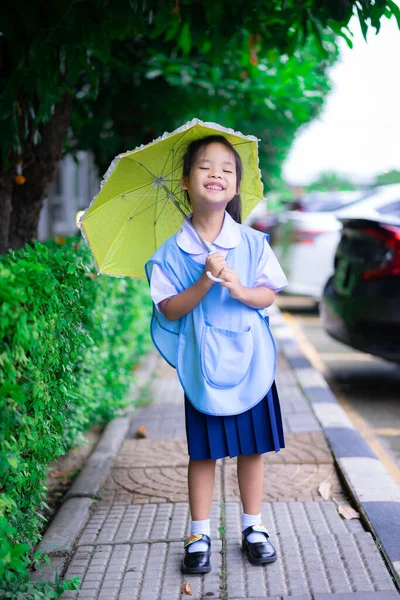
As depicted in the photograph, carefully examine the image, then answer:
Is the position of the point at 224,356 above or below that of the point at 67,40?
below

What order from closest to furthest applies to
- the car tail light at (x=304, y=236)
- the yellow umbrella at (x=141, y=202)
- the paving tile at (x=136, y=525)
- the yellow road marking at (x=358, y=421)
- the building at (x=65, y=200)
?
the yellow umbrella at (x=141, y=202)
the paving tile at (x=136, y=525)
the yellow road marking at (x=358, y=421)
the car tail light at (x=304, y=236)
the building at (x=65, y=200)

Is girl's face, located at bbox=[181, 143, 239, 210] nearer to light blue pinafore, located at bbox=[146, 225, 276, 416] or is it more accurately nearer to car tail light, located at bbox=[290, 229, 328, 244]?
light blue pinafore, located at bbox=[146, 225, 276, 416]

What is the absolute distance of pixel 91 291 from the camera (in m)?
4.37

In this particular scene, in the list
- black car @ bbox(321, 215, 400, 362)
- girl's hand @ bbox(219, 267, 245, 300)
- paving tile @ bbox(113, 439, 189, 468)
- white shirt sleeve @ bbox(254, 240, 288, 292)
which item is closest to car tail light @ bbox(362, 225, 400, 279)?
black car @ bbox(321, 215, 400, 362)

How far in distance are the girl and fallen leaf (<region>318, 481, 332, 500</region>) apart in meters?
0.84

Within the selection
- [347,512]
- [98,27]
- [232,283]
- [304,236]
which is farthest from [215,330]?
[304,236]

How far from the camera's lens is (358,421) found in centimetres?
595

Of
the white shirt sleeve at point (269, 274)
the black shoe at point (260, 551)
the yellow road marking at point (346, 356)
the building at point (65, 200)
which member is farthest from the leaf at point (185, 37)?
the building at point (65, 200)

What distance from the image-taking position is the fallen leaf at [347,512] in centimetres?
372

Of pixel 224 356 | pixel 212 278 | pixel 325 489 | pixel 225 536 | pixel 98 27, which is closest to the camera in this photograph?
pixel 212 278

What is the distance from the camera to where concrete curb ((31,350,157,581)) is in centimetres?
334

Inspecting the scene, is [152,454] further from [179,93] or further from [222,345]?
[179,93]

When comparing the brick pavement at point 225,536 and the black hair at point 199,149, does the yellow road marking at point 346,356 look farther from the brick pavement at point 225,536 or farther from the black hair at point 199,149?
the black hair at point 199,149

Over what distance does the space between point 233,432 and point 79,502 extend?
3.94 feet
